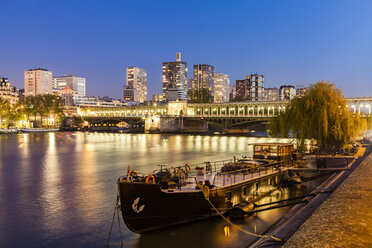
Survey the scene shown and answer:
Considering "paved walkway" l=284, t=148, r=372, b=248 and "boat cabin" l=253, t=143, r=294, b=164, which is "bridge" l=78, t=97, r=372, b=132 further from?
"paved walkway" l=284, t=148, r=372, b=248

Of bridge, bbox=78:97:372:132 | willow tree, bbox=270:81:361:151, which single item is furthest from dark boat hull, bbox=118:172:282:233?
bridge, bbox=78:97:372:132

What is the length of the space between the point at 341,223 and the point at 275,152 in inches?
577

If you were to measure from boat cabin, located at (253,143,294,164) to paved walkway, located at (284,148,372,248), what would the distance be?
8.07 metres

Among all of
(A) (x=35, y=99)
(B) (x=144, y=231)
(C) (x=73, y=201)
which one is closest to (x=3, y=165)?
(C) (x=73, y=201)

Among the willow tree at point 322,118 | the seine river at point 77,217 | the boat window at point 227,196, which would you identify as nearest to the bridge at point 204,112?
the willow tree at point 322,118

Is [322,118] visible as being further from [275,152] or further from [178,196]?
[178,196]

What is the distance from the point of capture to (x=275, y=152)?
27.7 metres

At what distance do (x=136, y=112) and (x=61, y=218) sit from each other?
472 ft

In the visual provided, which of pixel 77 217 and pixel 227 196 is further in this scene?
pixel 77 217

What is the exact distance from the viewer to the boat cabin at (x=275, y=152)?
1076 inches

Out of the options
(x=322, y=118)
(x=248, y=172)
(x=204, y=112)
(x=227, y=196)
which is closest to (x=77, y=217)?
(x=227, y=196)

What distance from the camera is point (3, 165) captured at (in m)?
44.8

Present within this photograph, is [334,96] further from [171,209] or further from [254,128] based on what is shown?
[254,128]

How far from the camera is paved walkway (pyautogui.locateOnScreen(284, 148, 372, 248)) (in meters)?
11.3
